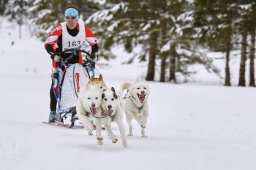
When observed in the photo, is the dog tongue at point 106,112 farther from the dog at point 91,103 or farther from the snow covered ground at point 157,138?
the snow covered ground at point 157,138

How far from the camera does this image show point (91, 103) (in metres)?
5.68

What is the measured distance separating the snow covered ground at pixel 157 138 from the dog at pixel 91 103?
0.96 ft

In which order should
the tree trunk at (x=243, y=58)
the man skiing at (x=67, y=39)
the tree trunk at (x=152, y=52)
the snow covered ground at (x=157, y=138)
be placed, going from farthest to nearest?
the tree trunk at (x=152, y=52)
the tree trunk at (x=243, y=58)
the man skiing at (x=67, y=39)
the snow covered ground at (x=157, y=138)

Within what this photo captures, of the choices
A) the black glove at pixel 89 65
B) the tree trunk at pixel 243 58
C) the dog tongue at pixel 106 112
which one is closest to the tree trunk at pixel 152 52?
the tree trunk at pixel 243 58

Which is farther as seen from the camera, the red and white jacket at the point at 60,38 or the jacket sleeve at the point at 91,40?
the jacket sleeve at the point at 91,40

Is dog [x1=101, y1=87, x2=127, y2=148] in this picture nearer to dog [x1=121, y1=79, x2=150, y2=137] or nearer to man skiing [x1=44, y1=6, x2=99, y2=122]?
dog [x1=121, y1=79, x2=150, y2=137]

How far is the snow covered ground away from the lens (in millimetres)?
4871

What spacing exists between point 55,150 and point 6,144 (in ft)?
1.85

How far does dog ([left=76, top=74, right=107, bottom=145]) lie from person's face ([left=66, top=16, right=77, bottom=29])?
5.40ft

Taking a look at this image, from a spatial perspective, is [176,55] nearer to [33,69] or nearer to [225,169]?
[33,69]

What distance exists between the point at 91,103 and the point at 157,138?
1.94 m

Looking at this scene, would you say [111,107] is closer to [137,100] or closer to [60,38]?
[137,100]

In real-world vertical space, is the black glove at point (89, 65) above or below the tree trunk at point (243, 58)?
below

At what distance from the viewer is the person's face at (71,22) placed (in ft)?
24.3
